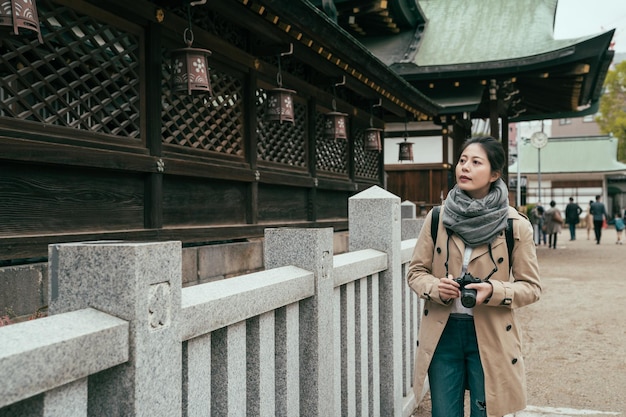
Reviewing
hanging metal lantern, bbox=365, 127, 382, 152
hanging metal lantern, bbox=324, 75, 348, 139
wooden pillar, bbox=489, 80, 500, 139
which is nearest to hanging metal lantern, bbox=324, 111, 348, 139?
hanging metal lantern, bbox=324, 75, 348, 139

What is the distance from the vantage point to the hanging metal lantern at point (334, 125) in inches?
370

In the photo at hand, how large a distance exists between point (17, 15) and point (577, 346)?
21.5ft

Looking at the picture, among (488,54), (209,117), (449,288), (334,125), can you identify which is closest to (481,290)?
(449,288)

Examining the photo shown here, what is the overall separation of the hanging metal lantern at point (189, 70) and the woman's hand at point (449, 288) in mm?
3289

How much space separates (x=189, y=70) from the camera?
5477 millimetres

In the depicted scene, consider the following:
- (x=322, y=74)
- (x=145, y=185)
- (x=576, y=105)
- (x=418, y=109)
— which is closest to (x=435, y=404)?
(x=145, y=185)

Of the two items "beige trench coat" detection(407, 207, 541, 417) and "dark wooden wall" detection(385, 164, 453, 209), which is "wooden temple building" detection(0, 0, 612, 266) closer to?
"dark wooden wall" detection(385, 164, 453, 209)

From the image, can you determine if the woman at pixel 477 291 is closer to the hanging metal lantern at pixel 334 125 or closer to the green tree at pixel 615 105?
the hanging metal lantern at pixel 334 125

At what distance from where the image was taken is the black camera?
288 centimetres

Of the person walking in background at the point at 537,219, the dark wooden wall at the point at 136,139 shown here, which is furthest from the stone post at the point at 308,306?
the person walking in background at the point at 537,219

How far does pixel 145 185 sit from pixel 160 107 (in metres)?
0.71

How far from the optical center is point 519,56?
1533 centimetres

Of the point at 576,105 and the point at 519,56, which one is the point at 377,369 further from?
the point at 576,105

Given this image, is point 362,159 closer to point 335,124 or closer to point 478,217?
point 335,124
